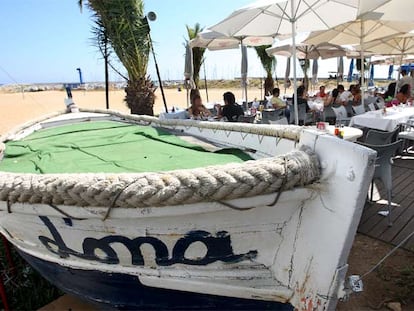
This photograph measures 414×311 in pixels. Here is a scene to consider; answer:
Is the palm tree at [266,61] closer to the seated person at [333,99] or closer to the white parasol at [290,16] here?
the seated person at [333,99]

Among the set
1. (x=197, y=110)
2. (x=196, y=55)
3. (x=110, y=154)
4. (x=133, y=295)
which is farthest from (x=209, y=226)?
(x=196, y=55)

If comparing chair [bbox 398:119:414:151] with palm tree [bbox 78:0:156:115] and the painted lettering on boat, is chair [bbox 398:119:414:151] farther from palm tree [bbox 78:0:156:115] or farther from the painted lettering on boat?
palm tree [bbox 78:0:156:115]

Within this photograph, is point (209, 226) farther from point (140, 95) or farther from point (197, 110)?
point (140, 95)

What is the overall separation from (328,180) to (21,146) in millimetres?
3168

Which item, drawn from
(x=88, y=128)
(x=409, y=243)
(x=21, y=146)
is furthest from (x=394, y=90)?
(x=21, y=146)

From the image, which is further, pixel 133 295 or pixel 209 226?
pixel 133 295

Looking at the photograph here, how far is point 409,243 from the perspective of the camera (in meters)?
3.38

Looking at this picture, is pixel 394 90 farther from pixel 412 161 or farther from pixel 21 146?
pixel 21 146

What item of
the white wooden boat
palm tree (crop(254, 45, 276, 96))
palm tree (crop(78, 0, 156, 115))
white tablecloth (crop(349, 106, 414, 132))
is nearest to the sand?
palm tree (crop(78, 0, 156, 115))

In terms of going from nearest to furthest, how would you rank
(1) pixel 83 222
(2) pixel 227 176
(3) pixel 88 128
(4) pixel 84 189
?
(2) pixel 227 176, (4) pixel 84 189, (1) pixel 83 222, (3) pixel 88 128

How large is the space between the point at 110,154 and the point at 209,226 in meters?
1.34

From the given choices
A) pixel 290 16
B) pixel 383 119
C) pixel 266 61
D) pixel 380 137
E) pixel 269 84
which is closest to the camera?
pixel 380 137

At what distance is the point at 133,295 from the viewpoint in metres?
2.27

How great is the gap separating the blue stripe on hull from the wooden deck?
202 centimetres
